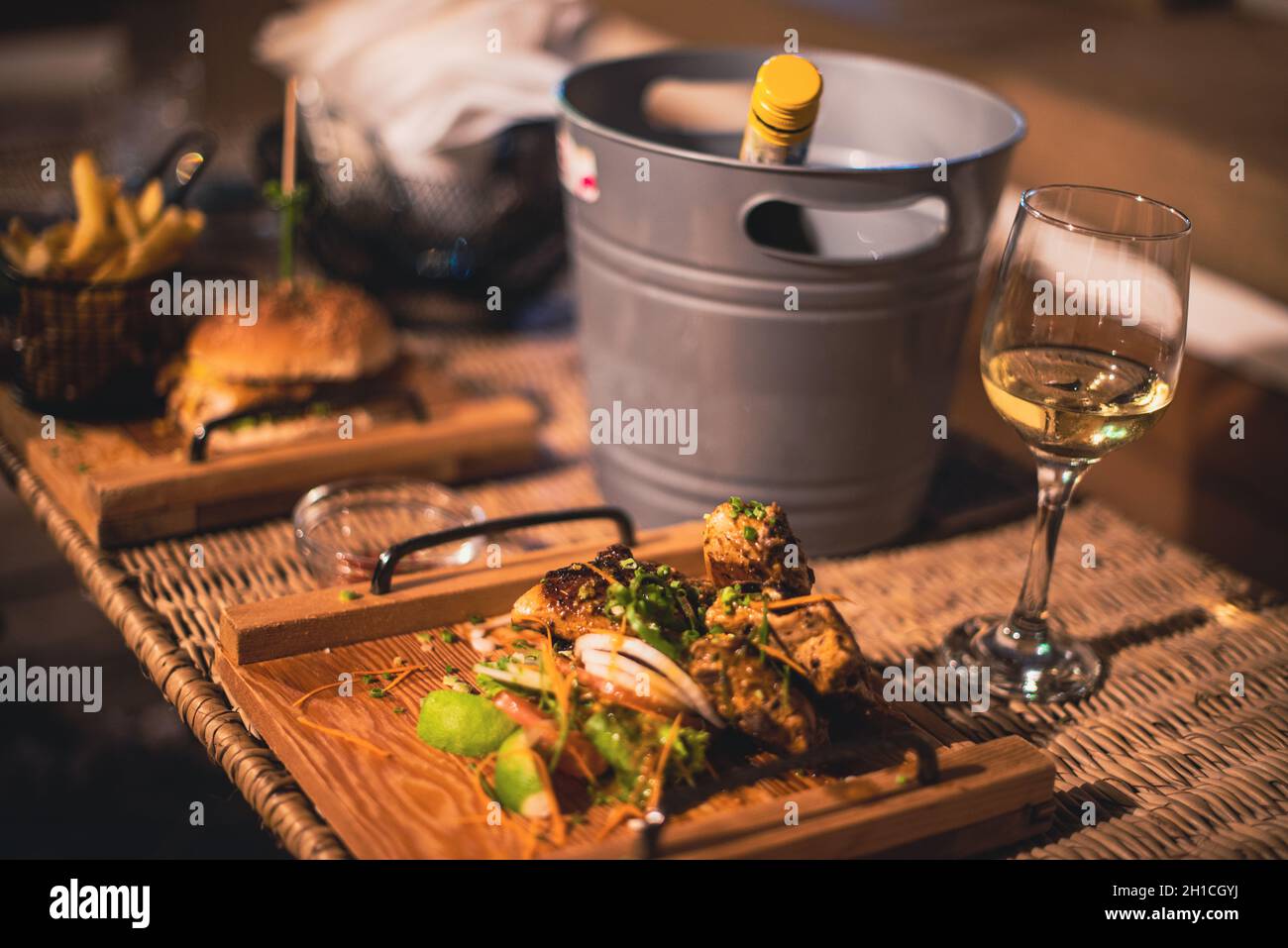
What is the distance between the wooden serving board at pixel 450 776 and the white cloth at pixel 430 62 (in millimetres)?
639

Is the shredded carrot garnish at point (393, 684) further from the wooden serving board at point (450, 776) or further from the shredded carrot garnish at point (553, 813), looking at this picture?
the shredded carrot garnish at point (553, 813)

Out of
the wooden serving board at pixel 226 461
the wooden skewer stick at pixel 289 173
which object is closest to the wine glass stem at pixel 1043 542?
the wooden serving board at pixel 226 461

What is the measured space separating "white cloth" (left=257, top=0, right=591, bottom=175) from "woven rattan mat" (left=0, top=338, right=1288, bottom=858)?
0.37 metres

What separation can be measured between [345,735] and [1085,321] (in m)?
0.52

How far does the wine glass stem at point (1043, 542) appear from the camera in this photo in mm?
863

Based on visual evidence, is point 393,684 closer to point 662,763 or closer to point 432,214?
point 662,763

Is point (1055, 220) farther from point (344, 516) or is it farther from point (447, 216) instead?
point (447, 216)

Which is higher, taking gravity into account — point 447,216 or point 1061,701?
point 447,216

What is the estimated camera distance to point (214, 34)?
2.51 meters

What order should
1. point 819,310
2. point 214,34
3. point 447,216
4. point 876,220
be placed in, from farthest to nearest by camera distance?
1. point 214,34
2. point 447,216
3. point 876,220
4. point 819,310

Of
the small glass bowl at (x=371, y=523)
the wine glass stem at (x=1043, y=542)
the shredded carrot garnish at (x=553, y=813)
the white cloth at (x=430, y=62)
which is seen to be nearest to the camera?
the shredded carrot garnish at (x=553, y=813)

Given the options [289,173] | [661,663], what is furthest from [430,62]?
[661,663]
